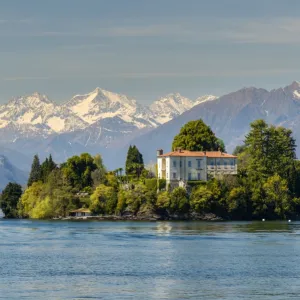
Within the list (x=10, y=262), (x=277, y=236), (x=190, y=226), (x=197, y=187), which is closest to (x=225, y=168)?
(x=197, y=187)

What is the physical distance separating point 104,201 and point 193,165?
16.5 meters

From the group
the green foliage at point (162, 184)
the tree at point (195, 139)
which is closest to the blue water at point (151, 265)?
the green foliage at point (162, 184)

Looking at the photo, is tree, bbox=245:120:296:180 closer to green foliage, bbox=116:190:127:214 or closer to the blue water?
green foliage, bbox=116:190:127:214

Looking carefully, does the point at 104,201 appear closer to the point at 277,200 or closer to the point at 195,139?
the point at 195,139

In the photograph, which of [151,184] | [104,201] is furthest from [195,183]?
[104,201]

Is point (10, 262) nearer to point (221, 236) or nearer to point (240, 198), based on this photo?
point (221, 236)

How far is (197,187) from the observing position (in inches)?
7372

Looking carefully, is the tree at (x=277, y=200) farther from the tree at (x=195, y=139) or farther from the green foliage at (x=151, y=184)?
the green foliage at (x=151, y=184)

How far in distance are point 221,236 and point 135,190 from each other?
6149cm

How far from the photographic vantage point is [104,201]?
192000mm

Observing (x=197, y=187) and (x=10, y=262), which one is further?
(x=197, y=187)

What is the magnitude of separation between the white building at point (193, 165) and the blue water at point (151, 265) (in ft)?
176

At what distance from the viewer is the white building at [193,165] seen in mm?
190875

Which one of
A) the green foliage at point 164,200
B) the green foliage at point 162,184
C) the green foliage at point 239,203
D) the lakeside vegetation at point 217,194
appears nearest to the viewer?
the green foliage at point 164,200
